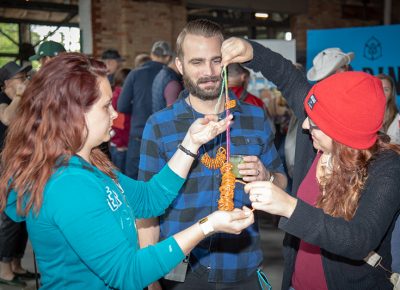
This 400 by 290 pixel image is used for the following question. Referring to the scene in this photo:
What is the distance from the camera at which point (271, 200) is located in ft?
4.50

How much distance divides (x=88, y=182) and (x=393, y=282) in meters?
1.08

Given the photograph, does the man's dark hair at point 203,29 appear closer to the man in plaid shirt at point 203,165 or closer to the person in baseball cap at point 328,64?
the man in plaid shirt at point 203,165

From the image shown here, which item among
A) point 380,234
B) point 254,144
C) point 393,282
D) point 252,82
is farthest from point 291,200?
point 252,82

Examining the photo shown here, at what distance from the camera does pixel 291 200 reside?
1.40m

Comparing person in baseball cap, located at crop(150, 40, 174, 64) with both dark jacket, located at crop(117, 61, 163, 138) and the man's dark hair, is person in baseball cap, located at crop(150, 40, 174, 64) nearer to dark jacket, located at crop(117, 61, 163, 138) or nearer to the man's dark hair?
dark jacket, located at crop(117, 61, 163, 138)

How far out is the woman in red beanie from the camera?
139 cm

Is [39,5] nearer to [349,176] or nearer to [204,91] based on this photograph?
[204,91]

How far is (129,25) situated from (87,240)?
7530 mm

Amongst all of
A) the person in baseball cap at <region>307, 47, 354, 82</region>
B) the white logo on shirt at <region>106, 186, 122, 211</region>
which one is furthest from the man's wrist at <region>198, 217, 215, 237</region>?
the person in baseball cap at <region>307, 47, 354, 82</region>

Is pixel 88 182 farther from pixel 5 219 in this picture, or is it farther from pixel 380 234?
pixel 5 219

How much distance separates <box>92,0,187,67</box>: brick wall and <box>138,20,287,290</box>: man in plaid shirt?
633 cm

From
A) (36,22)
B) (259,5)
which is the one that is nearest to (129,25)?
(36,22)

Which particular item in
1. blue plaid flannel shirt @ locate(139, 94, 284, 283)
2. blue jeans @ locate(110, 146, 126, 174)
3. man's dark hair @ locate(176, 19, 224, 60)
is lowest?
blue jeans @ locate(110, 146, 126, 174)

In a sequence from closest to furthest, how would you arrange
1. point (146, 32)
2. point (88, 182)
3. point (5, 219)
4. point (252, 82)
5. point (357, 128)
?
point (88, 182)
point (357, 128)
point (5, 219)
point (252, 82)
point (146, 32)
